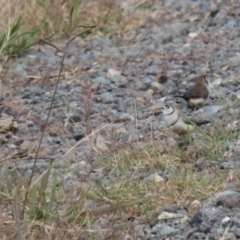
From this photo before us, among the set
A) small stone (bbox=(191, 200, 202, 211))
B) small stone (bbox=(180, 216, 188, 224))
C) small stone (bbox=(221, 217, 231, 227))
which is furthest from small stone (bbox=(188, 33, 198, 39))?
small stone (bbox=(221, 217, 231, 227))

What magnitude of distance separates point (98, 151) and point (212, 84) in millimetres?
1000

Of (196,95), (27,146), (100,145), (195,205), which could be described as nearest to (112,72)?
(196,95)

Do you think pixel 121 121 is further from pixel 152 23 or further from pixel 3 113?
pixel 152 23

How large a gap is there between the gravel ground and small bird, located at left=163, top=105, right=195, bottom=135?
2.7 inches

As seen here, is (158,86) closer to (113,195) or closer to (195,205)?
(113,195)

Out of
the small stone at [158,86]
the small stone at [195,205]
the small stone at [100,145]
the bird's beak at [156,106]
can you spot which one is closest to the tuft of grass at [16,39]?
the small stone at [158,86]

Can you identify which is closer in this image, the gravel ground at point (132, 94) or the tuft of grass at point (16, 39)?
the gravel ground at point (132, 94)

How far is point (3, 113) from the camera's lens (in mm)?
4602

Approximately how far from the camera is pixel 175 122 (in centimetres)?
376

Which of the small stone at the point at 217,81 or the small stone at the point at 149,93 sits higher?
the small stone at the point at 217,81

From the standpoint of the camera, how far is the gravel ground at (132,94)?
301cm

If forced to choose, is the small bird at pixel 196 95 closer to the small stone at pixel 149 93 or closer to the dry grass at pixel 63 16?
the small stone at pixel 149 93

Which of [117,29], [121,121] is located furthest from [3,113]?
[117,29]

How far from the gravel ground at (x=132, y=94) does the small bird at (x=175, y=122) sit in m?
0.07
